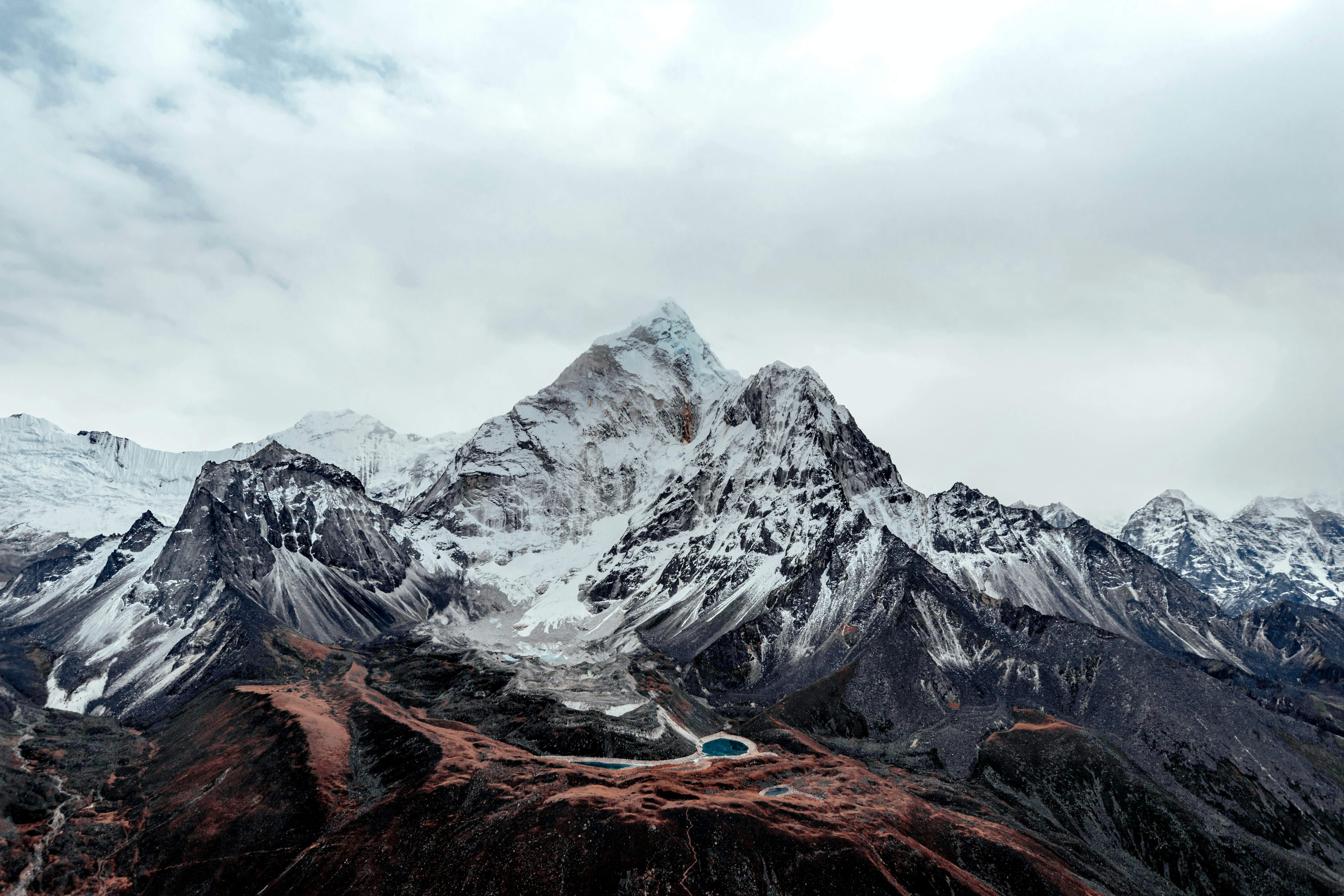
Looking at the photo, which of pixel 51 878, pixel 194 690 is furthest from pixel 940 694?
pixel 194 690

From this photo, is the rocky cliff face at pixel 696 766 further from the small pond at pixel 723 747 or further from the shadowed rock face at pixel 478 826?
the small pond at pixel 723 747

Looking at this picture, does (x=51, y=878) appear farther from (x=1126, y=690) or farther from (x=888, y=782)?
(x=1126, y=690)

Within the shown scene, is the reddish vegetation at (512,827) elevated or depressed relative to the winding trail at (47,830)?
elevated

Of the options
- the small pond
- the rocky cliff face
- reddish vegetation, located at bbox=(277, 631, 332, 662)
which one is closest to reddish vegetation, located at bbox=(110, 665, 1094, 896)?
the rocky cliff face

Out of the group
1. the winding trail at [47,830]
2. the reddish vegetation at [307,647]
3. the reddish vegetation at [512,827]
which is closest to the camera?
the reddish vegetation at [512,827]

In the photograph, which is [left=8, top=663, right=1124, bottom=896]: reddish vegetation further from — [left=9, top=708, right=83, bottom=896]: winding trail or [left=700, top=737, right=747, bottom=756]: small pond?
[left=700, top=737, right=747, bottom=756]: small pond

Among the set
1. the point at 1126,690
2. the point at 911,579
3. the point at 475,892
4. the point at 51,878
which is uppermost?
the point at 911,579

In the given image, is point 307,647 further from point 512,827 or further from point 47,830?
point 512,827

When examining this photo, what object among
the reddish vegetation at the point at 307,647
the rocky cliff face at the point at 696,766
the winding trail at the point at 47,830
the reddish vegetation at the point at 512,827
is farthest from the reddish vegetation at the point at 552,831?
the reddish vegetation at the point at 307,647
